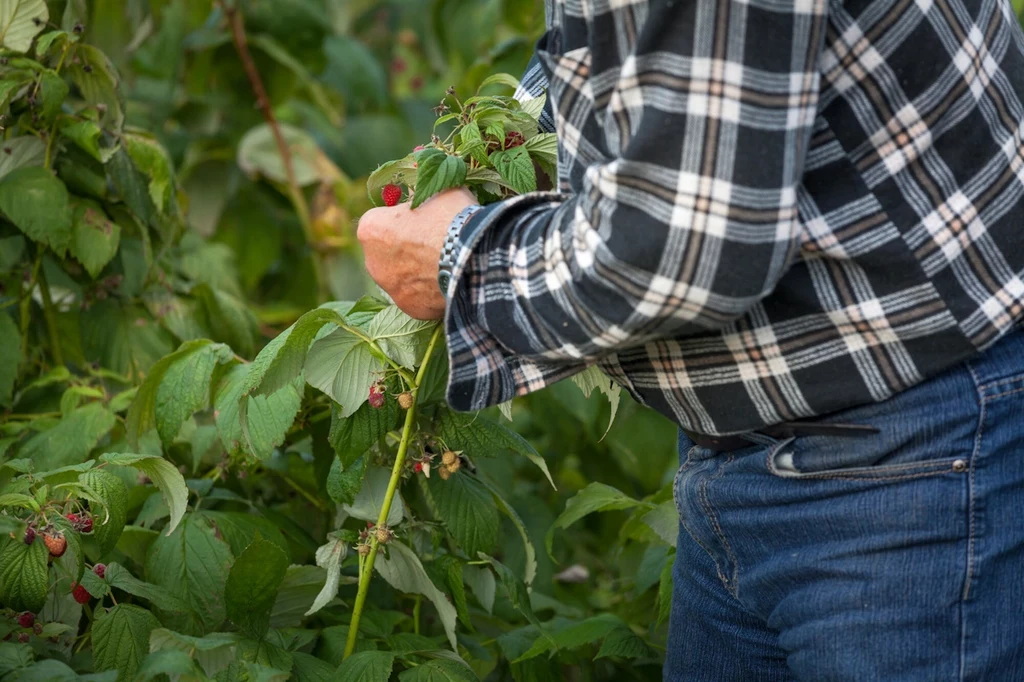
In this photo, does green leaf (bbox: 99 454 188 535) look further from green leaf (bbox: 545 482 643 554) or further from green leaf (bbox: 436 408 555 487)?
green leaf (bbox: 545 482 643 554)

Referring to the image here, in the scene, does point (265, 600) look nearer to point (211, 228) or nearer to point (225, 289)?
point (225, 289)

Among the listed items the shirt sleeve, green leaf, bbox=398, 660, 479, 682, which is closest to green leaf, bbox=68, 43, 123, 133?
green leaf, bbox=398, 660, 479, 682

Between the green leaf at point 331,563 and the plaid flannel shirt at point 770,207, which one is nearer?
the plaid flannel shirt at point 770,207

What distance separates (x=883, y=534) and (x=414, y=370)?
1.63ft

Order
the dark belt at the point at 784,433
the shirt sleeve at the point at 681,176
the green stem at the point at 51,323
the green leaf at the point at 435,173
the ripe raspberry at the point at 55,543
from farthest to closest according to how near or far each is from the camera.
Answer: the green stem at the point at 51,323 < the ripe raspberry at the point at 55,543 < the green leaf at the point at 435,173 < the dark belt at the point at 784,433 < the shirt sleeve at the point at 681,176

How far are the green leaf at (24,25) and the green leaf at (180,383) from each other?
0.49m

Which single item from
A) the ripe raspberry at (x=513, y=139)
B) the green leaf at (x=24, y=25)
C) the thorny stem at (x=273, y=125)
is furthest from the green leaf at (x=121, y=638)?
the thorny stem at (x=273, y=125)

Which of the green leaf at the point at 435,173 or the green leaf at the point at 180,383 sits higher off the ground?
the green leaf at the point at 435,173

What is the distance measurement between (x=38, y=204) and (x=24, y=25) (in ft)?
0.78

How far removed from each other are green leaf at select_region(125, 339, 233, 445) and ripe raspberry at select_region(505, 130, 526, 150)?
1.51 feet

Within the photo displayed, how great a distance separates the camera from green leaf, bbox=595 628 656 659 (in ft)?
4.20

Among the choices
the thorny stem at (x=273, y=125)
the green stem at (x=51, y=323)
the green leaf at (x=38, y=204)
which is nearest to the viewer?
the green leaf at (x=38, y=204)

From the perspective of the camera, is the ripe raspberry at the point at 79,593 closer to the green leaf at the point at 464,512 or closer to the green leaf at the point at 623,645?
the green leaf at the point at 464,512

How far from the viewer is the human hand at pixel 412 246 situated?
2.93 ft
